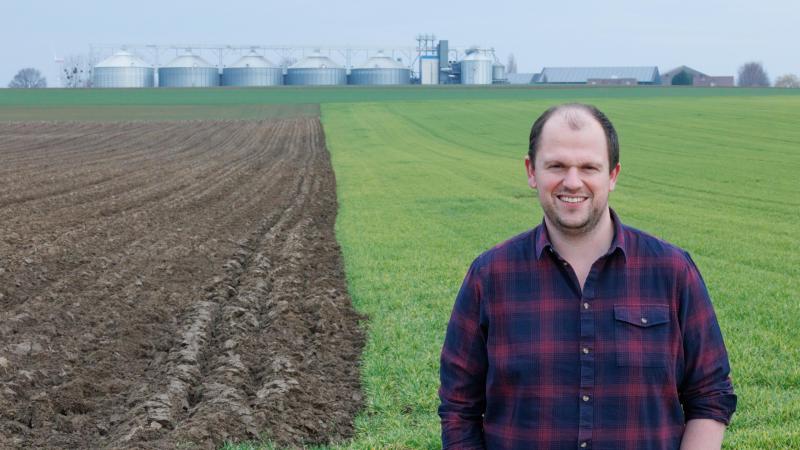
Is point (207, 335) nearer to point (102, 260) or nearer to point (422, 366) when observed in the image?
point (422, 366)

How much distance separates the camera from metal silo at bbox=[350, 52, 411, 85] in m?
128

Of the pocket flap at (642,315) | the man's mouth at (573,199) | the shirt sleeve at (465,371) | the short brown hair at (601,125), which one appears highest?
the short brown hair at (601,125)

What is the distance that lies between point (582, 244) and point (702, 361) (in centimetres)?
50

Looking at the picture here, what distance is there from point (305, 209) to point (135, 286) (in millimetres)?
9830

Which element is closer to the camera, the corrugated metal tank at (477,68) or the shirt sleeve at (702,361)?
the shirt sleeve at (702,361)

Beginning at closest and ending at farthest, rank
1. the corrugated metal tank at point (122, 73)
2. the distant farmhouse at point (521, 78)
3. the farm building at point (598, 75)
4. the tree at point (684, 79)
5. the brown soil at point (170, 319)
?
the brown soil at point (170, 319) → the corrugated metal tank at point (122, 73) → the tree at point (684, 79) → the farm building at point (598, 75) → the distant farmhouse at point (521, 78)

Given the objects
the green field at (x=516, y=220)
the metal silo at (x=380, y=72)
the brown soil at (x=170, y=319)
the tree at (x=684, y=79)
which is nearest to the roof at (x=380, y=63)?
the metal silo at (x=380, y=72)

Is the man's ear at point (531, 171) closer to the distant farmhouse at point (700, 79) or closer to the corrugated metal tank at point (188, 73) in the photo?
the corrugated metal tank at point (188, 73)

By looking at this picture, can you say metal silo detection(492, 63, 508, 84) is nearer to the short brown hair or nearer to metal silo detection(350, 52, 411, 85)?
metal silo detection(350, 52, 411, 85)

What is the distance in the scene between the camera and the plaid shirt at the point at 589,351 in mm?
3266

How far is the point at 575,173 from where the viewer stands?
10.8 ft

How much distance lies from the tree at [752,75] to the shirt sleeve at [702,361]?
18142 centimetres

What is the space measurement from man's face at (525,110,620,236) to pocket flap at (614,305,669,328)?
0.27 m

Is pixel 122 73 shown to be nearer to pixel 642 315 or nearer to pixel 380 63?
pixel 380 63
